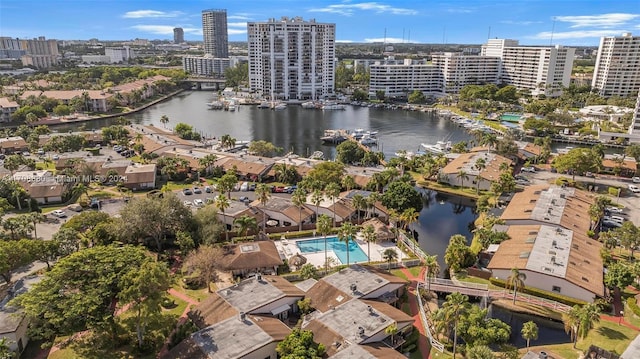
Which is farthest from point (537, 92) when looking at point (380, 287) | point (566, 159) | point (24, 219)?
point (24, 219)

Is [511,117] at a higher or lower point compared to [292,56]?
lower

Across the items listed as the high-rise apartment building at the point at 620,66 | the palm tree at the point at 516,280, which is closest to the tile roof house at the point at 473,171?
the palm tree at the point at 516,280

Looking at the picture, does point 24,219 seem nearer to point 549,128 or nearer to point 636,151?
point 636,151

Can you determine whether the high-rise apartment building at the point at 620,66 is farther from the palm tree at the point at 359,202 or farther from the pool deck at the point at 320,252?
the pool deck at the point at 320,252

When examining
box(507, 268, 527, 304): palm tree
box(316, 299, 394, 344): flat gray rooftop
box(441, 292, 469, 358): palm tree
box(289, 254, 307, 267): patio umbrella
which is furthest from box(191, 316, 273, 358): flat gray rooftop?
box(507, 268, 527, 304): palm tree

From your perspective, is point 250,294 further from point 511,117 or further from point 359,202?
point 511,117

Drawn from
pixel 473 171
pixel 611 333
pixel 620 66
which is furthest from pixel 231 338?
pixel 620 66

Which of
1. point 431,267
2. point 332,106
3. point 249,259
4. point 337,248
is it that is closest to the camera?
point 431,267
